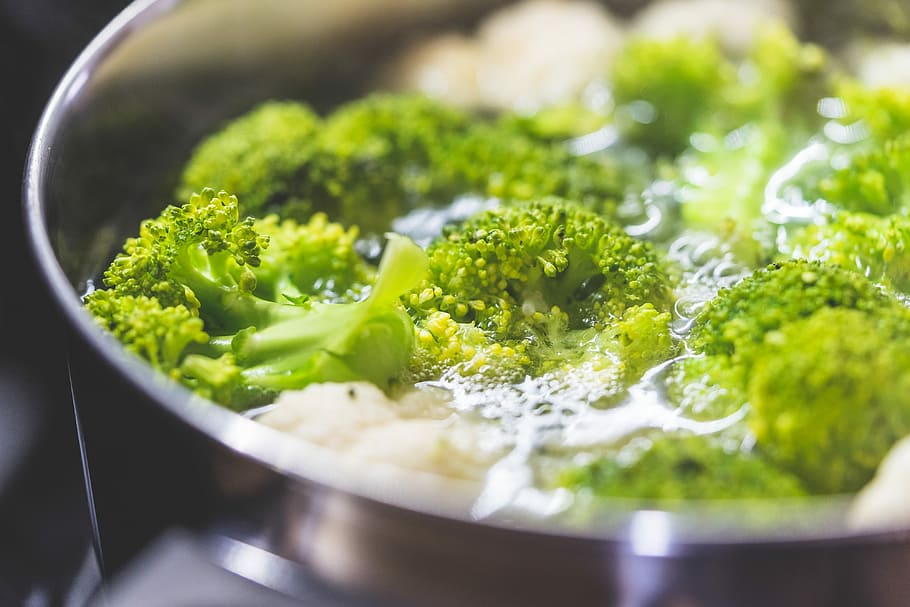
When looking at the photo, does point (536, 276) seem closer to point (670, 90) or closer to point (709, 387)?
point (709, 387)

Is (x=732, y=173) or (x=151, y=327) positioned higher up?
(x=151, y=327)

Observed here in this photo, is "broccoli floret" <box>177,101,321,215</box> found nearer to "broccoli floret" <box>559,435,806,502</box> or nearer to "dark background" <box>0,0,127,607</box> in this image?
"dark background" <box>0,0,127,607</box>

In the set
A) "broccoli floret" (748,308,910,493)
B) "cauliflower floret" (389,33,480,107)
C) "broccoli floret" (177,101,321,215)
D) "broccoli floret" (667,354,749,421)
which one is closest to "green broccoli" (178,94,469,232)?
"broccoli floret" (177,101,321,215)

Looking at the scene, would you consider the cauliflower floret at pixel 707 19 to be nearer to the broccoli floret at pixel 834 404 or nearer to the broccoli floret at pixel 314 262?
the broccoli floret at pixel 314 262

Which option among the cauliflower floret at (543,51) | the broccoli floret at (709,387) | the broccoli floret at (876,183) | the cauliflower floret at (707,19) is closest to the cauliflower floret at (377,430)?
the broccoli floret at (709,387)

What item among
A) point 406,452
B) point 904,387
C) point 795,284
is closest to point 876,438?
point 904,387

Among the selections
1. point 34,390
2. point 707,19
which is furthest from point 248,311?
point 707,19
